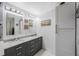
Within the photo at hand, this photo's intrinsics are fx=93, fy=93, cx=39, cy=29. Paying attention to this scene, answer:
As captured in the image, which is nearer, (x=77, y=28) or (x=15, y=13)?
(x=77, y=28)

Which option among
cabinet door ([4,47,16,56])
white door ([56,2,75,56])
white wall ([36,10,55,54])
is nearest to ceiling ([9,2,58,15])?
white wall ([36,10,55,54])

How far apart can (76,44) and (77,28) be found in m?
0.34

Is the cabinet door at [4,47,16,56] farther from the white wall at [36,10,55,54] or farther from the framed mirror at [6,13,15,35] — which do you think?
the white wall at [36,10,55,54]

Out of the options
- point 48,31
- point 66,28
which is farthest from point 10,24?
point 48,31

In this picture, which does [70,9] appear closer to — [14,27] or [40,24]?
[14,27]

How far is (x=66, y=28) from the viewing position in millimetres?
2080

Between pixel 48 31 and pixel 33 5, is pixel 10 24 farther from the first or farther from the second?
pixel 48 31

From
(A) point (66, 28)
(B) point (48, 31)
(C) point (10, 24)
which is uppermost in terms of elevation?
(C) point (10, 24)

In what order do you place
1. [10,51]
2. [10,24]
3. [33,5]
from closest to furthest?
[10,51], [10,24], [33,5]

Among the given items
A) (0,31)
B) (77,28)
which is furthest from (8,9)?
(77,28)

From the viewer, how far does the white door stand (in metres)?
2.00

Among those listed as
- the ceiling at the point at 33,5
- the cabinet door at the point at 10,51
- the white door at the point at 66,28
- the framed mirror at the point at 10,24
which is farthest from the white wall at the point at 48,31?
the cabinet door at the point at 10,51

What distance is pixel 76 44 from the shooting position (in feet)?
6.29

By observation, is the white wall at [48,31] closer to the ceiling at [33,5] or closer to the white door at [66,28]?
the ceiling at [33,5]
